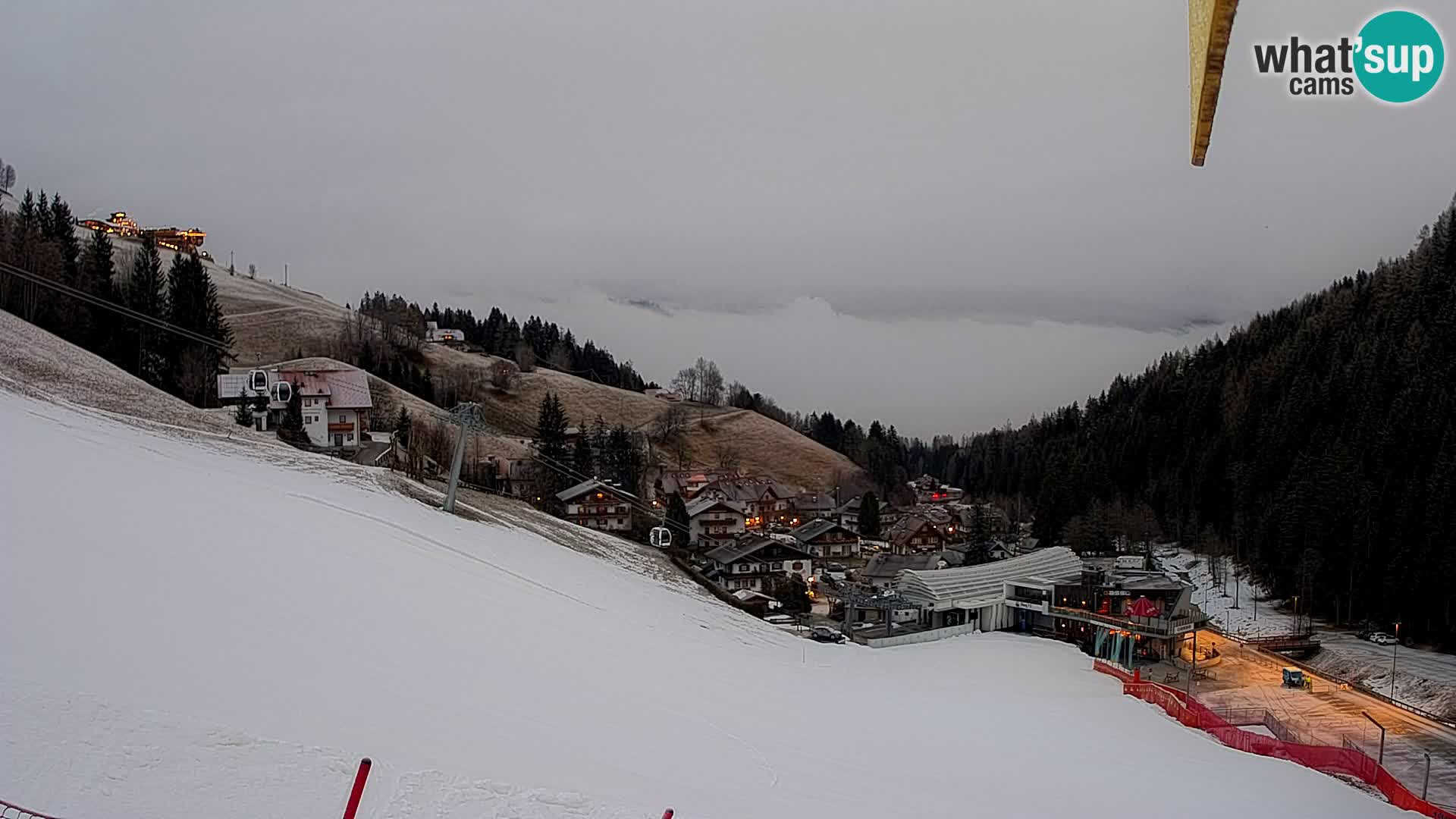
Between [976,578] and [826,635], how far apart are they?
29.8 feet

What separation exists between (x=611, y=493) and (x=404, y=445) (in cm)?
1150

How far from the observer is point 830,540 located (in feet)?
157

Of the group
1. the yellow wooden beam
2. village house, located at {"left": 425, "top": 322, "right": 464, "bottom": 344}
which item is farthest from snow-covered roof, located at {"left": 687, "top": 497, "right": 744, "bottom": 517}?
village house, located at {"left": 425, "top": 322, "right": 464, "bottom": 344}

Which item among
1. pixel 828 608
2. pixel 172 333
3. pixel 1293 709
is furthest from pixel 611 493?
pixel 1293 709

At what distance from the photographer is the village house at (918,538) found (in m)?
50.7

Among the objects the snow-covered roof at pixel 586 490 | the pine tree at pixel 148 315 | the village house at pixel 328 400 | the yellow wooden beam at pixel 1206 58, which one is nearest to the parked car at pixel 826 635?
the yellow wooden beam at pixel 1206 58

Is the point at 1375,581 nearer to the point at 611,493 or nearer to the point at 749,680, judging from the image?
the point at 749,680

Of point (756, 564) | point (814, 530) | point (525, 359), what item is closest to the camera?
point (756, 564)

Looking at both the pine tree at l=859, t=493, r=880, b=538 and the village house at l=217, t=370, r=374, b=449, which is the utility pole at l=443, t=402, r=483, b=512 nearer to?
the village house at l=217, t=370, r=374, b=449

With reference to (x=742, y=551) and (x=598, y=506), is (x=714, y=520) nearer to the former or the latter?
(x=598, y=506)

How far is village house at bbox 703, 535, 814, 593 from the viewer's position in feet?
117

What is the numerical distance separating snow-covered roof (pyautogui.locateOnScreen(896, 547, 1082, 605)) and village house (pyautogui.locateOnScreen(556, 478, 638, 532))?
18986 millimetres

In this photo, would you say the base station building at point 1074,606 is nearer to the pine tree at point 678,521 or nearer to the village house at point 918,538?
the pine tree at point 678,521

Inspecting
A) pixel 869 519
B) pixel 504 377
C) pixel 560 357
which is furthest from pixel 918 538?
pixel 560 357
